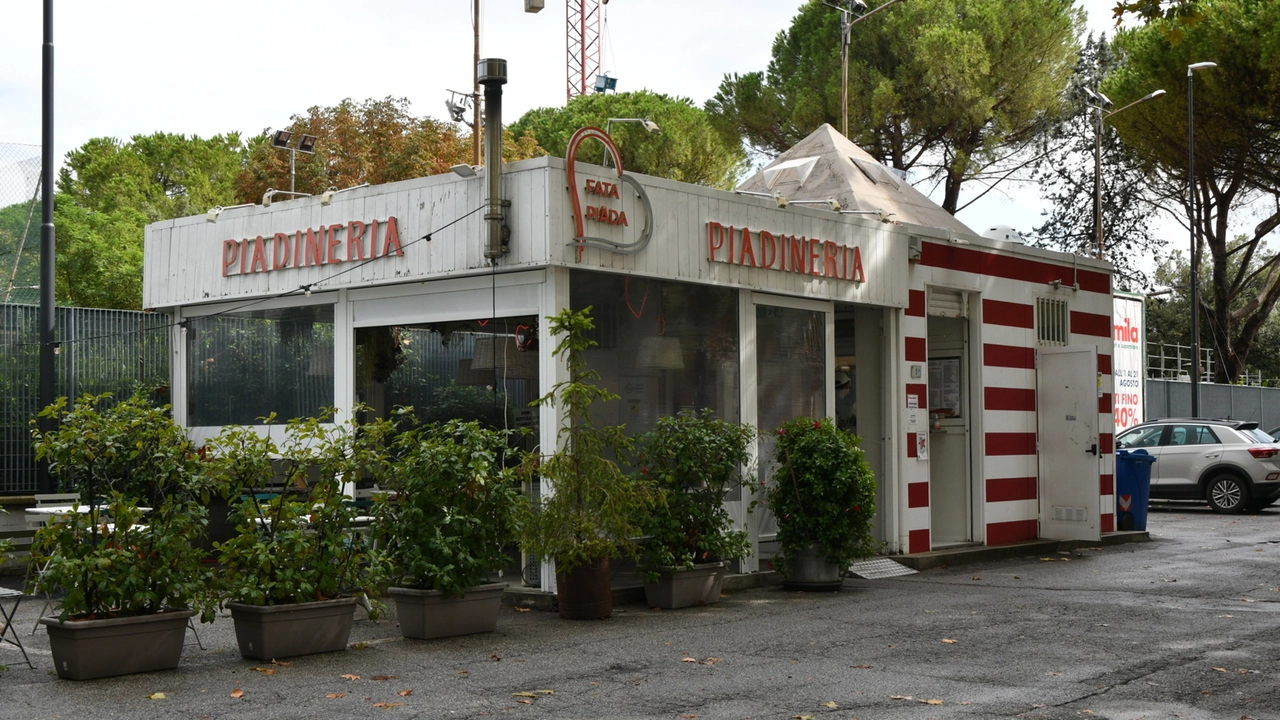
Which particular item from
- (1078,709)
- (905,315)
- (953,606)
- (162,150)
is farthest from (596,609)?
(162,150)

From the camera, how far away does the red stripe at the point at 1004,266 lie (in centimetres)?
1315

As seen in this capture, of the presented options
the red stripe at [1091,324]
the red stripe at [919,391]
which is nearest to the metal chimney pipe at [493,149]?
the red stripe at [919,391]

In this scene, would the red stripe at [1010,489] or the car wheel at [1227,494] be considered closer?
the red stripe at [1010,489]

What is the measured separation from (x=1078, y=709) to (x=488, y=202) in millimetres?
5452

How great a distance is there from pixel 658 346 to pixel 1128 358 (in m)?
19.8

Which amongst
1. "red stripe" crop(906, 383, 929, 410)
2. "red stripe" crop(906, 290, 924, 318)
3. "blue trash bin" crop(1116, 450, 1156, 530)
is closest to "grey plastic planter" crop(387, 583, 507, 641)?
"red stripe" crop(906, 383, 929, 410)

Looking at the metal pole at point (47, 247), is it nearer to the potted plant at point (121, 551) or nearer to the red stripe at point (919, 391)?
the potted plant at point (121, 551)

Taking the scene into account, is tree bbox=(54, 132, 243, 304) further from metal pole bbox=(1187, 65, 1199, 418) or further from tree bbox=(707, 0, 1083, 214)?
metal pole bbox=(1187, 65, 1199, 418)

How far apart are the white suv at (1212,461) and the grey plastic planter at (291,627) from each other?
16.8 meters

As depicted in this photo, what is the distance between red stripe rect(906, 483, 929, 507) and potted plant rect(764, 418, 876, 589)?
202cm

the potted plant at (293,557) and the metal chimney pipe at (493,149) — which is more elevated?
the metal chimney pipe at (493,149)

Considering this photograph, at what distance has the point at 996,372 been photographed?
13797mm

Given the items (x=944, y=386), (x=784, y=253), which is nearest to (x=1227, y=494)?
(x=944, y=386)

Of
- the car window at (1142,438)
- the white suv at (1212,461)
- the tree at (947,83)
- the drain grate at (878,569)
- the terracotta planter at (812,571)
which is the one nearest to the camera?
the terracotta planter at (812,571)
